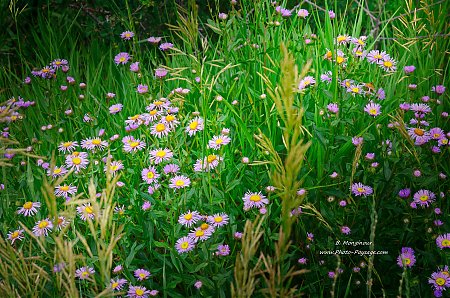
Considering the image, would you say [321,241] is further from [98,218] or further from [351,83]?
[98,218]

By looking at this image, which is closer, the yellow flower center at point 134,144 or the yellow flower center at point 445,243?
the yellow flower center at point 445,243

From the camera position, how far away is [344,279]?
81.3 inches

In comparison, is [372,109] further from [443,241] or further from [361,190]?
[443,241]

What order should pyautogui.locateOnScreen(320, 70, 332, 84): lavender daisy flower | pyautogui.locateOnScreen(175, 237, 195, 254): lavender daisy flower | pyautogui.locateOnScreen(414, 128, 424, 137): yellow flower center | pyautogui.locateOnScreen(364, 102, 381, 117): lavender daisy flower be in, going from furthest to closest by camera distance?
Answer: 1. pyautogui.locateOnScreen(320, 70, 332, 84): lavender daisy flower
2. pyautogui.locateOnScreen(364, 102, 381, 117): lavender daisy flower
3. pyautogui.locateOnScreen(414, 128, 424, 137): yellow flower center
4. pyautogui.locateOnScreen(175, 237, 195, 254): lavender daisy flower

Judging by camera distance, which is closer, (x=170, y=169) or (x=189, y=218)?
(x=189, y=218)

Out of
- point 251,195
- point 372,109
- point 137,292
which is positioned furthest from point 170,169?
point 372,109

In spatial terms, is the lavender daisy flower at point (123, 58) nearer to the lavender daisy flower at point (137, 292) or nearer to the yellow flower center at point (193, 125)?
the yellow flower center at point (193, 125)

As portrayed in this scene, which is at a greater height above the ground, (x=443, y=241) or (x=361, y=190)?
(x=361, y=190)

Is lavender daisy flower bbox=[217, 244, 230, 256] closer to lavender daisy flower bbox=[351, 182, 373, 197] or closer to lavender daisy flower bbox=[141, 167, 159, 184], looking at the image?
lavender daisy flower bbox=[141, 167, 159, 184]

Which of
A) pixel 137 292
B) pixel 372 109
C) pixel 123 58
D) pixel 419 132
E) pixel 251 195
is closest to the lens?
pixel 137 292

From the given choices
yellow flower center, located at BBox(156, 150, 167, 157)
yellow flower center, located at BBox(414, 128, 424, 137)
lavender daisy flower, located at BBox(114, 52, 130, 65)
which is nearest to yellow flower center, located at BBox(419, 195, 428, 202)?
yellow flower center, located at BBox(414, 128, 424, 137)

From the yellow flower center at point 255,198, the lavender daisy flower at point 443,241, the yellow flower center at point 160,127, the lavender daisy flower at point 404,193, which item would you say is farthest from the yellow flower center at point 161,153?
the lavender daisy flower at point 443,241

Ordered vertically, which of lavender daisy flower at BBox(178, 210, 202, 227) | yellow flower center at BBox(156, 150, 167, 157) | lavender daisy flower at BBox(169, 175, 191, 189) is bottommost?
lavender daisy flower at BBox(178, 210, 202, 227)

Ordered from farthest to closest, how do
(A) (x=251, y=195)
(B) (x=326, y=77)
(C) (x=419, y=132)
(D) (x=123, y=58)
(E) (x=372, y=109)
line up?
1. (D) (x=123, y=58)
2. (B) (x=326, y=77)
3. (E) (x=372, y=109)
4. (C) (x=419, y=132)
5. (A) (x=251, y=195)
